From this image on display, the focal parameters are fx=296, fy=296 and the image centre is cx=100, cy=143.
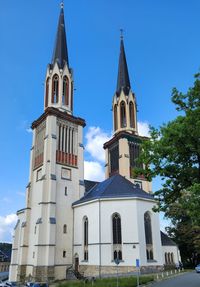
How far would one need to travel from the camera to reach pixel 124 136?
47562 mm

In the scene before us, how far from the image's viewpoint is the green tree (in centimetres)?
1404

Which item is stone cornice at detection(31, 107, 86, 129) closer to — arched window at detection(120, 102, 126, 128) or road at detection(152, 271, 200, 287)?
arched window at detection(120, 102, 126, 128)

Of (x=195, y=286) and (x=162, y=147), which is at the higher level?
(x=162, y=147)

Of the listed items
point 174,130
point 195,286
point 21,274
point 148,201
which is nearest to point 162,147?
point 174,130

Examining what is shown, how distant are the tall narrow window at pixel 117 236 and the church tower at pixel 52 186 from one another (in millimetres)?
6959

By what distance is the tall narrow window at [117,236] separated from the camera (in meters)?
30.3

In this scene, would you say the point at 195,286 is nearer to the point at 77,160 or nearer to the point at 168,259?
the point at 168,259

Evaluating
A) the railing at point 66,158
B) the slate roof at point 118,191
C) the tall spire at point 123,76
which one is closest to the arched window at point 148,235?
the slate roof at point 118,191

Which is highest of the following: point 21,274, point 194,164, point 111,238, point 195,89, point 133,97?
point 133,97

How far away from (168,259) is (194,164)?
2440cm

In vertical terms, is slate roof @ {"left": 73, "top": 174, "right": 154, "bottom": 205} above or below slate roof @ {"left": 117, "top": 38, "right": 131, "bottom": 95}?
below

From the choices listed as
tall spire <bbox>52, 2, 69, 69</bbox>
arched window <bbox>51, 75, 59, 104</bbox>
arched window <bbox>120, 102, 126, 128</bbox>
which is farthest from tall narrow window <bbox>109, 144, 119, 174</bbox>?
tall spire <bbox>52, 2, 69, 69</bbox>

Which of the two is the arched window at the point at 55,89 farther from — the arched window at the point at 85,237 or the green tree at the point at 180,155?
the green tree at the point at 180,155

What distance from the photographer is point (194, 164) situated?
15.2 meters
